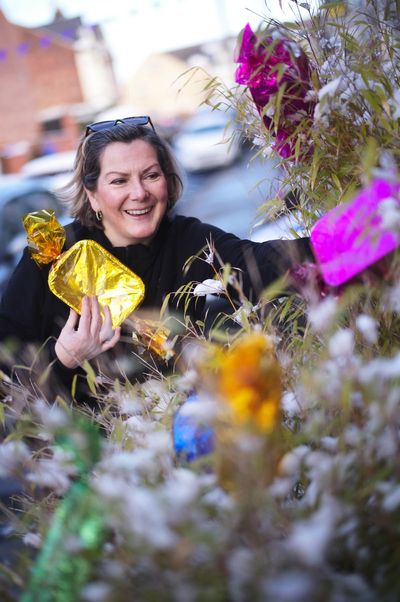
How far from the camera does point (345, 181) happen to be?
1.69 meters

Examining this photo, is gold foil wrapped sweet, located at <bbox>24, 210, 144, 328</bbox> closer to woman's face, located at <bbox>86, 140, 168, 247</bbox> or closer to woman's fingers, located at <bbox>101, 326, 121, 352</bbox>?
woman's face, located at <bbox>86, 140, 168, 247</bbox>

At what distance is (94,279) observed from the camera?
2.29 meters

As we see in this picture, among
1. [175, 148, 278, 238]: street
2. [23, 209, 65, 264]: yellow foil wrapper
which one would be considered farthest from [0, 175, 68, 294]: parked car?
[23, 209, 65, 264]: yellow foil wrapper

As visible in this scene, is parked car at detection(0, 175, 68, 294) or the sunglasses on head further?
parked car at detection(0, 175, 68, 294)

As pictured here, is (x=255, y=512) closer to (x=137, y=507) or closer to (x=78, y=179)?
(x=137, y=507)

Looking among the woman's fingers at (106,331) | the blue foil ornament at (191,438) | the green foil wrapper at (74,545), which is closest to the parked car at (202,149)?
the woman's fingers at (106,331)

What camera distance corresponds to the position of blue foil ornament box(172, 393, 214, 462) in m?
1.14

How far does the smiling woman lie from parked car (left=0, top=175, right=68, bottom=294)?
10.7 feet

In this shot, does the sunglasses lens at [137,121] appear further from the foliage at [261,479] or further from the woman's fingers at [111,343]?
the foliage at [261,479]

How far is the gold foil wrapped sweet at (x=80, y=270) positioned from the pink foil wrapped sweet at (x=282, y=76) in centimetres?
76

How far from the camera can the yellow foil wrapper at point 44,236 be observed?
7.36ft

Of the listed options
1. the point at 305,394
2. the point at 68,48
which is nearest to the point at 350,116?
the point at 305,394

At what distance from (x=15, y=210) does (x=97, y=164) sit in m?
4.18

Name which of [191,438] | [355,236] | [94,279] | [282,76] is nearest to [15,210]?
[94,279]
